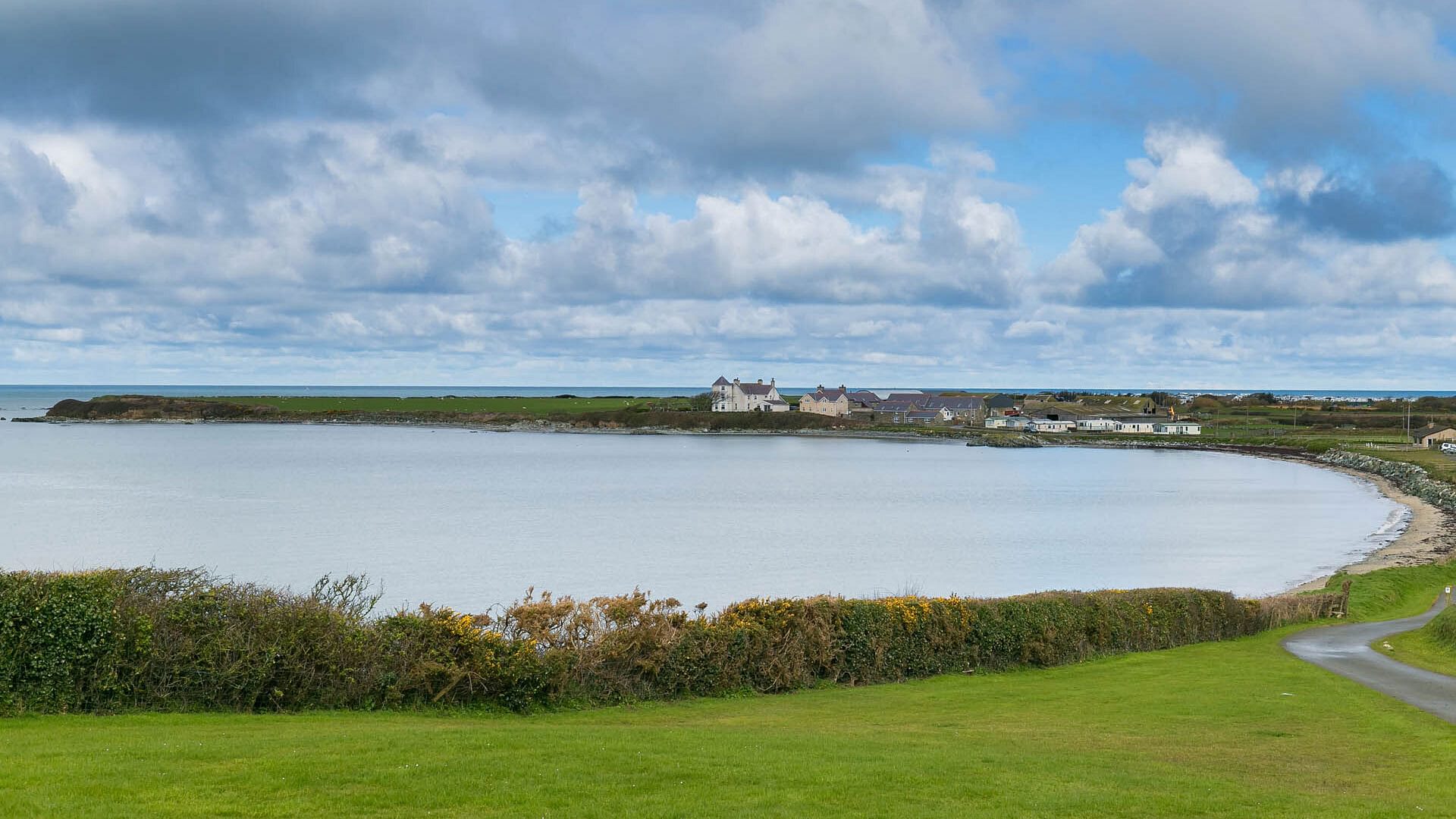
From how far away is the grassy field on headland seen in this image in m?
9.94

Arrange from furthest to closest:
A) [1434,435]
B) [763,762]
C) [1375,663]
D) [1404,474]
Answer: [1434,435] → [1404,474] → [1375,663] → [763,762]

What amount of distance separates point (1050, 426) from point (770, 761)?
184 meters

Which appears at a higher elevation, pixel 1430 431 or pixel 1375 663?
pixel 1430 431

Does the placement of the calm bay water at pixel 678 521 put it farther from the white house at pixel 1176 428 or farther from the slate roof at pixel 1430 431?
the white house at pixel 1176 428

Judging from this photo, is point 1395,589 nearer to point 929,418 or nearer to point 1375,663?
point 1375,663

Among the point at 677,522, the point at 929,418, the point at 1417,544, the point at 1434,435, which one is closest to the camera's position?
the point at 1417,544

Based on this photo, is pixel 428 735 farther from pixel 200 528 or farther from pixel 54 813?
pixel 200 528

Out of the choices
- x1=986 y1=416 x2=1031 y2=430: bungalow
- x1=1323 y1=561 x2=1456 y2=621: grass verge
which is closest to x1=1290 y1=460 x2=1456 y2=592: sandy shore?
x1=1323 y1=561 x2=1456 y2=621: grass verge

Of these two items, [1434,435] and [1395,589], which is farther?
[1434,435]

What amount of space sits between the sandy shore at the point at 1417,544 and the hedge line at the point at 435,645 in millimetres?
27184

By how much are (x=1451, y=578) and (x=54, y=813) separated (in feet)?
147

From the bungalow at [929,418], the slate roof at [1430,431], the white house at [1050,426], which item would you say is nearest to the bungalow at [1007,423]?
the white house at [1050,426]

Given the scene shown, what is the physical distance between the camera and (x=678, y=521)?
6700cm

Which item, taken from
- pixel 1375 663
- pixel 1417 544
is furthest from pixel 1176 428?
pixel 1375 663
